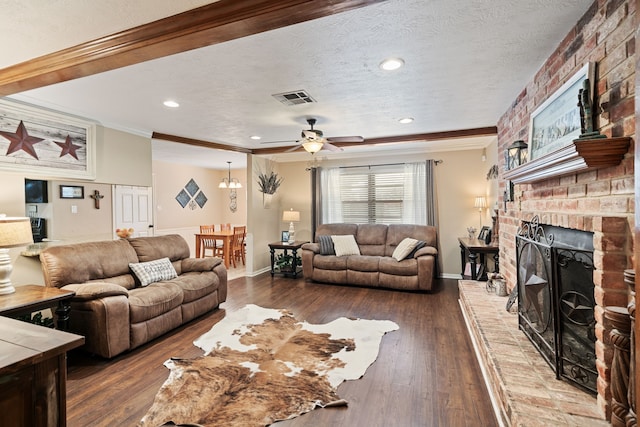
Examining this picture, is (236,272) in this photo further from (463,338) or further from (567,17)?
(567,17)

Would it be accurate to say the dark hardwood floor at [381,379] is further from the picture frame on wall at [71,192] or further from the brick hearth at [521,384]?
the picture frame on wall at [71,192]

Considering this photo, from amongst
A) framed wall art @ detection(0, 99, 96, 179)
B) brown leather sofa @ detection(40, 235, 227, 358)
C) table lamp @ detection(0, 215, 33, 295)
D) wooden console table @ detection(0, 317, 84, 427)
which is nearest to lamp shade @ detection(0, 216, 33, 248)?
table lamp @ detection(0, 215, 33, 295)

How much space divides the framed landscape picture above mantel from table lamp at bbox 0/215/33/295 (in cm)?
407

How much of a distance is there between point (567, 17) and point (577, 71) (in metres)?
0.32

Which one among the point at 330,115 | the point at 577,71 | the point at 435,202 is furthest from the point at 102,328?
the point at 435,202

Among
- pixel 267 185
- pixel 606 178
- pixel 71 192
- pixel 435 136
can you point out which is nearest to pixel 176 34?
pixel 606 178

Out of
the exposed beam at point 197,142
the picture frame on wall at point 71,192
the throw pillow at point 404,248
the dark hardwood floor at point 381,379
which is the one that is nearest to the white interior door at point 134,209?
the picture frame on wall at point 71,192

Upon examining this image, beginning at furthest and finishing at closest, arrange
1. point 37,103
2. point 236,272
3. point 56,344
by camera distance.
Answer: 1. point 236,272
2. point 37,103
3. point 56,344

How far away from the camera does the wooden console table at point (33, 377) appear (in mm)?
1032

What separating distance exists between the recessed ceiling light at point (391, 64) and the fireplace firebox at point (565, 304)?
163 cm

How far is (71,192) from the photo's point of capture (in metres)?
Result: 3.76

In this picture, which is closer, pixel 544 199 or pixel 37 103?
pixel 544 199

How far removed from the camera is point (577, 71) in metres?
1.85

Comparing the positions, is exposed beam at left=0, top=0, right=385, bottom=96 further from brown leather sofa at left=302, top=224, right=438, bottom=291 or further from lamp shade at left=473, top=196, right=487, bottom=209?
lamp shade at left=473, top=196, right=487, bottom=209
